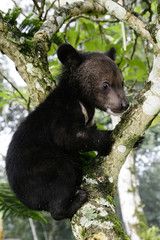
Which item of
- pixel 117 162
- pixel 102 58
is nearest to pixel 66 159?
pixel 117 162

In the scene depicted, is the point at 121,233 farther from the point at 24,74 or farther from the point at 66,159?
the point at 24,74

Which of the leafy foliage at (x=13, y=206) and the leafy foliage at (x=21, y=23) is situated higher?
the leafy foliage at (x=21, y=23)

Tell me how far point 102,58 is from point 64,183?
4.97ft

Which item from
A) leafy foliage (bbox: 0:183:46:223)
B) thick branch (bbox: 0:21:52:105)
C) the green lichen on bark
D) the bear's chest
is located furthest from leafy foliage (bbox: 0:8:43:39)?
the green lichen on bark

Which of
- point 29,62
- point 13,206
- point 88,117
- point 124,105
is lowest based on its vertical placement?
point 13,206

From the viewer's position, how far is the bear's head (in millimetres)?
2932

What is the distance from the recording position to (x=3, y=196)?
17.8 feet

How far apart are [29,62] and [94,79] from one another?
0.77 m

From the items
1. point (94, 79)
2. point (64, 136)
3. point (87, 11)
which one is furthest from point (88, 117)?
point (87, 11)

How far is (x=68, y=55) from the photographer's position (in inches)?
121

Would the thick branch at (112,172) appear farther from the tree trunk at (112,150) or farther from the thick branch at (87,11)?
the thick branch at (87,11)

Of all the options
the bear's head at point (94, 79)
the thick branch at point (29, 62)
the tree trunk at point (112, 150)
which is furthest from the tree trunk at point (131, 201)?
the tree trunk at point (112, 150)

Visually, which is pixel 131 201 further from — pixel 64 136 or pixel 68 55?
pixel 68 55

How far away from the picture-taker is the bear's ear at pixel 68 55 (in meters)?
2.94
